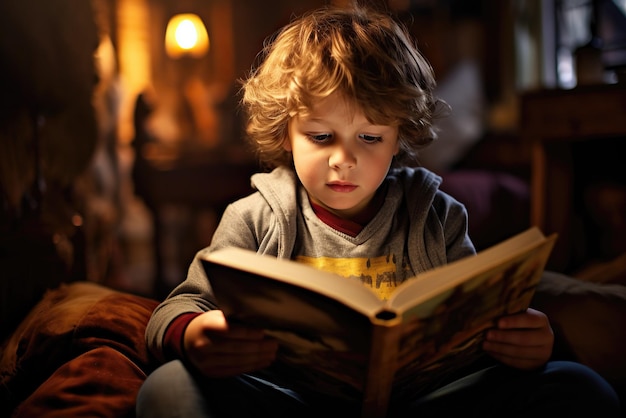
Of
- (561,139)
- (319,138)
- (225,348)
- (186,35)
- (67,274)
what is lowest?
(67,274)

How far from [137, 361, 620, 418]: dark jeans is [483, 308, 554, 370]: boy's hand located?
4cm

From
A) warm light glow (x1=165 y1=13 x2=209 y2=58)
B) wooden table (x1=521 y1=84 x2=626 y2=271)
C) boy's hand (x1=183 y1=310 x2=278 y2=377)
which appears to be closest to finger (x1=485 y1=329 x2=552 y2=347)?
boy's hand (x1=183 y1=310 x2=278 y2=377)

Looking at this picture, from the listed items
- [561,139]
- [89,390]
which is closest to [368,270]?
[89,390]

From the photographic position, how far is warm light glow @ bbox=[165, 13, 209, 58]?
2.78 metres

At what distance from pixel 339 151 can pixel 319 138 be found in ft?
0.13

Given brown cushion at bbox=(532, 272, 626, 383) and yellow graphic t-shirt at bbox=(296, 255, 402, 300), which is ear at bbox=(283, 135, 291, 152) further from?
brown cushion at bbox=(532, 272, 626, 383)

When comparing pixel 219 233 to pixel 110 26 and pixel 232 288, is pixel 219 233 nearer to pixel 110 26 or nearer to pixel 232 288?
pixel 232 288

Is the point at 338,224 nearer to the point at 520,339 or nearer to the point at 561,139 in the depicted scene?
the point at 520,339

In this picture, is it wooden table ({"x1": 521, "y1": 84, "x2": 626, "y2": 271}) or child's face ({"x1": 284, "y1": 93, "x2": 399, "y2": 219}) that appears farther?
wooden table ({"x1": 521, "y1": 84, "x2": 626, "y2": 271})

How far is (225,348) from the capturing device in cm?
75

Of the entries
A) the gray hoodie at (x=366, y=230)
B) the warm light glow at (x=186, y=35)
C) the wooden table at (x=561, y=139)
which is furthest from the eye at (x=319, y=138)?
the warm light glow at (x=186, y=35)

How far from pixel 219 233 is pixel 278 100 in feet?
0.66

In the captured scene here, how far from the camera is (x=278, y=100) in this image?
924 millimetres

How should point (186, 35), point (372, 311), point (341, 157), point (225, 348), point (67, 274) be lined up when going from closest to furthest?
point (372, 311) < point (225, 348) < point (341, 157) < point (67, 274) < point (186, 35)
